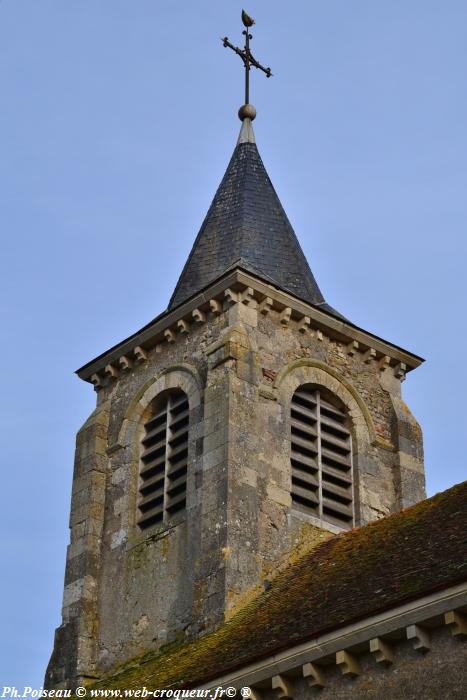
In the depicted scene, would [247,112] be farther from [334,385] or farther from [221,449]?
[221,449]

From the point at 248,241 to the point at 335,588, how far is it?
307 inches

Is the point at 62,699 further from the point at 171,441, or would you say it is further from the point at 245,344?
the point at 245,344

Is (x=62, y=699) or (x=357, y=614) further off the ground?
(x=62, y=699)

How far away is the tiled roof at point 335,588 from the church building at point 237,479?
0.04 meters

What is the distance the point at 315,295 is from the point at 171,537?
5.07 meters

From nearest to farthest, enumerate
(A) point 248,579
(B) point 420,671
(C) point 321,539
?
(B) point 420,671 < (A) point 248,579 < (C) point 321,539

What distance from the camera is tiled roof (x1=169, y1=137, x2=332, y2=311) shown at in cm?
2175

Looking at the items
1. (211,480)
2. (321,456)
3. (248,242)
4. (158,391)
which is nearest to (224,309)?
(158,391)

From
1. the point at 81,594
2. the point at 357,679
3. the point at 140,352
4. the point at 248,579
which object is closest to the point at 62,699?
the point at 81,594

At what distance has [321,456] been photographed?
65.5 ft

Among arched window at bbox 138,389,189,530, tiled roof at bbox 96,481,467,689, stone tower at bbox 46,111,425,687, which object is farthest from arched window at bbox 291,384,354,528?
arched window at bbox 138,389,189,530

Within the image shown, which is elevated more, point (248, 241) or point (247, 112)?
point (247, 112)

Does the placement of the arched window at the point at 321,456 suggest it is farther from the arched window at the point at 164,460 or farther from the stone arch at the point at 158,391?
the arched window at the point at 164,460

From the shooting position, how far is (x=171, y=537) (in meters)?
19.1
